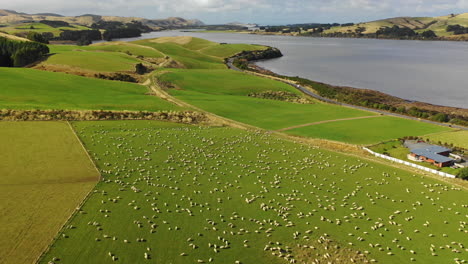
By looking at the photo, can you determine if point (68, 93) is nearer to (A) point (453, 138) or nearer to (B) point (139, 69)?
(B) point (139, 69)

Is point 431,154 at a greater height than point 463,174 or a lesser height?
greater

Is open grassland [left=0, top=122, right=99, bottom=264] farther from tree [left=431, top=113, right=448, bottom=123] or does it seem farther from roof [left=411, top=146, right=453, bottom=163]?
tree [left=431, top=113, right=448, bottom=123]

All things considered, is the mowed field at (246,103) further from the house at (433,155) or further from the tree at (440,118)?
the house at (433,155)

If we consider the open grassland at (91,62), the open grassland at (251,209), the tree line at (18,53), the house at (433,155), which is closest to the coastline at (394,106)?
the house at (433,155)

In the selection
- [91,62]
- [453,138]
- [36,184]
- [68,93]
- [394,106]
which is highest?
[91,62]

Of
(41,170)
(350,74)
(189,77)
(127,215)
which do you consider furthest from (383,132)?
(350,74)

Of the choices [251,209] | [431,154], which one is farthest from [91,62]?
[431,154]
